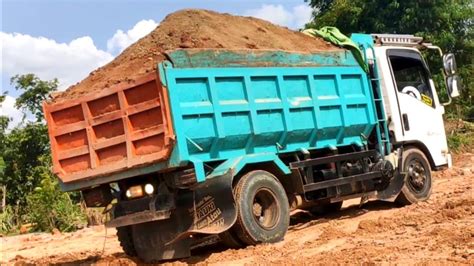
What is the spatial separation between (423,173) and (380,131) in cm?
118

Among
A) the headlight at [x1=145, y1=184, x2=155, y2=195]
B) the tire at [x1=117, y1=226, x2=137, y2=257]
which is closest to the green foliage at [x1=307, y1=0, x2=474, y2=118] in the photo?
the tire at [x1=117, y1=226, x2=137, y2=257]

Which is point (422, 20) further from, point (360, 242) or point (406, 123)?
point (360, 242)

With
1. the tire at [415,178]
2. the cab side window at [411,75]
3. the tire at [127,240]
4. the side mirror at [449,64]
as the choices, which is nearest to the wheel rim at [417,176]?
the tire at [415,178]

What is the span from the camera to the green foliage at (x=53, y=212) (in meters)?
13.3

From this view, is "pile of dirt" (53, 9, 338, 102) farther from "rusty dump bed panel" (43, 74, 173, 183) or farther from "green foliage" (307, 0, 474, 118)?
"green foliage" (307, 0, 474, 118)

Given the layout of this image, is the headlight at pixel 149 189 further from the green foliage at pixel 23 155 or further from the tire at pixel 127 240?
the green foliage at pixel 23 155

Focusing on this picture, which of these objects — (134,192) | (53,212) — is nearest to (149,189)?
(134,192)

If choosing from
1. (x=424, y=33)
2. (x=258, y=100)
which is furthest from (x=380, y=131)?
(x=424, y=33)

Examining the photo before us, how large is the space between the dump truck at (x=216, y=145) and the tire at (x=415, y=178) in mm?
738

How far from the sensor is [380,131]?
28.2ft

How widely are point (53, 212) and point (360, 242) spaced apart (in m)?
9.08

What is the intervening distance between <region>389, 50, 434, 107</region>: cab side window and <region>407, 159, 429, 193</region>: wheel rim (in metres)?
1.03

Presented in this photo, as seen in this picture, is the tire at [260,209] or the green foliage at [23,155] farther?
the green foliage at [23,155]

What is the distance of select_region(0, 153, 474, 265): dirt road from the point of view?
16.9ft
